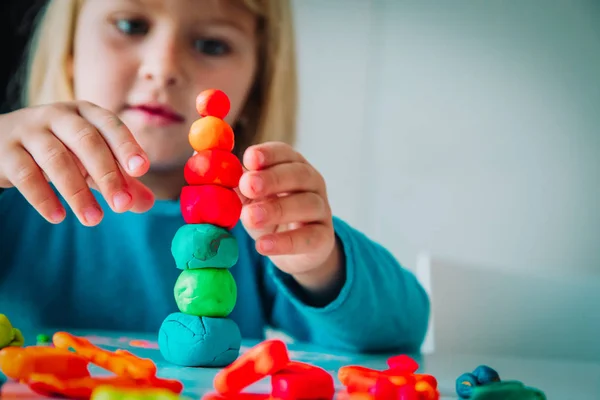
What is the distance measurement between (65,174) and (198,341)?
198 millimetres

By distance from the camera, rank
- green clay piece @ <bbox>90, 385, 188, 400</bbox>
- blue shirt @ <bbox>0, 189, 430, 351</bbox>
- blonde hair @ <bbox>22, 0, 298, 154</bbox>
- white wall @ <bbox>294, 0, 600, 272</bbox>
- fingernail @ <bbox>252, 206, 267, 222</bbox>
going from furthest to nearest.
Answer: white wall @ <bbox>294, 0, 600, 272</bbox> < blonde hair @ <bbox>22, 0, 298, 154</bbox> < blue shirt @ <bbox>0, 189, 430, 351</bbox> < fingernail @ <bbox>252, 206, 267, 222</bbox> < green clay piece @ <bbox>90, 385, 188, 400</bbox>

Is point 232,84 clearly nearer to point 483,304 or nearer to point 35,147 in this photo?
point 35,147

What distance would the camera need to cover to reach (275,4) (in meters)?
1.12

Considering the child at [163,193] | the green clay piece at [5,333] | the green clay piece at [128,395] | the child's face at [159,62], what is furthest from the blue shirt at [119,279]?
the green clay piece at [128,395]

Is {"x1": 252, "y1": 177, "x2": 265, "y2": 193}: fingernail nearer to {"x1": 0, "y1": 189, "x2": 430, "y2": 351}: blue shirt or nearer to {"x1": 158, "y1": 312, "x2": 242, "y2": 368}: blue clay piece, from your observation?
{"x1": 158, "y1": 312, "x2": 242, "y2": 368}: blue clay piece

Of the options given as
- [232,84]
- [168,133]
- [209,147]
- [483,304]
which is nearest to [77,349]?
[209,147]

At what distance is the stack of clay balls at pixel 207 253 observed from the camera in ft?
1.52

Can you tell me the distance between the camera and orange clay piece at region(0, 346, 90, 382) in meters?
0.34

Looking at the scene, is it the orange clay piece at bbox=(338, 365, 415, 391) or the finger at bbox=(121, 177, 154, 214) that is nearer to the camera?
the orange clay piece at bbox=(338, 365, 415, 391)

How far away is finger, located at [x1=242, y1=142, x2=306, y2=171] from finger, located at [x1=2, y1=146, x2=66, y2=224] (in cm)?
18

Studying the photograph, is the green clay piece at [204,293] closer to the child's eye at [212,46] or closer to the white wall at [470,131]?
the child's eye at [212,46]

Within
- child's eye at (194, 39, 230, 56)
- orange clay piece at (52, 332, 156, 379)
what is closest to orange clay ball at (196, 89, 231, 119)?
orange clay piece at (52, 332, 156, 379)

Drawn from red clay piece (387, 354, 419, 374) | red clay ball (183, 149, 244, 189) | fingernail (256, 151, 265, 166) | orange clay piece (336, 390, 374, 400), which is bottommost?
red clay piece (387, 354, 419, 374)

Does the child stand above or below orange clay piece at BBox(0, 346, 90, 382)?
above
